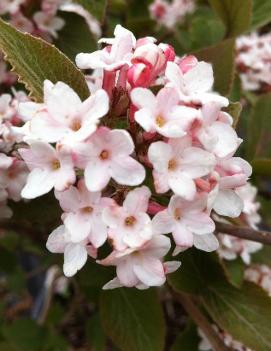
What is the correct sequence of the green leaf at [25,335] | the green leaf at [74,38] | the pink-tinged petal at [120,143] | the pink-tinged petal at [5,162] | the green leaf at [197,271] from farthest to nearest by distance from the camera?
the green leaf at [25,335] → the green leaf at [74,38] → the green leaf at [197,271] → the pink-tinged petal at [5,162] → the pink-tinged petal at [120,143]

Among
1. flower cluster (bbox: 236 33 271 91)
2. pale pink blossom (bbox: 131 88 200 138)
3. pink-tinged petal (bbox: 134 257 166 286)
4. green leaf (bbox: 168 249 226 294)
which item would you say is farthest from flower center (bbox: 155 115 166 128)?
flower cluster (bbox: 236 33 271 91)

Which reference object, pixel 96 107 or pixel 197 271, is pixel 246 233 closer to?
pixel 197 271

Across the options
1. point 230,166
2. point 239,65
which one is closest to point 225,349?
point 230,166

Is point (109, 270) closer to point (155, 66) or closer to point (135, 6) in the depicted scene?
point (155, 66)

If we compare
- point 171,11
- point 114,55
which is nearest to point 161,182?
point 114,55

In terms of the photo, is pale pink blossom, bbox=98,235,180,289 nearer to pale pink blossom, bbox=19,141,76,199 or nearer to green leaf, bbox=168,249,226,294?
pale pink blossom, bbox=19,141,76,199

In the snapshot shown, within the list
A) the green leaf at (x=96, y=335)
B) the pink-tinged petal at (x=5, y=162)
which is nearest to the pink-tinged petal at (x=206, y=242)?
the pink-tinged petal at (x=5, y=162)

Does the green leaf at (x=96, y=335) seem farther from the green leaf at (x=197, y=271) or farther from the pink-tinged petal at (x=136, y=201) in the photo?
the pink-tinged petal at (x=136, y=201)
